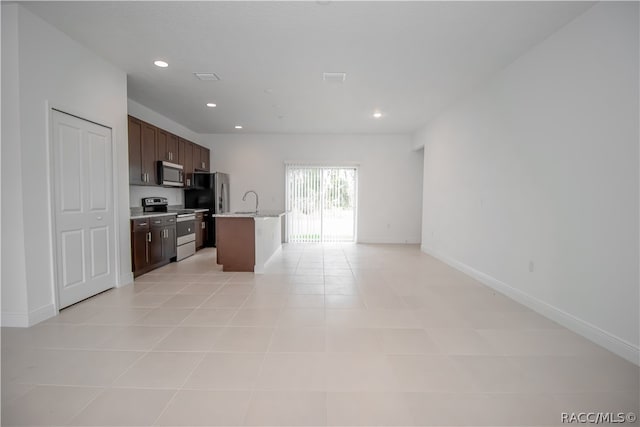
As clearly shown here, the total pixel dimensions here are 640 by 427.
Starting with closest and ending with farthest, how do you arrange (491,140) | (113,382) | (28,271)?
(113,382) < (28,271) < (491,140)

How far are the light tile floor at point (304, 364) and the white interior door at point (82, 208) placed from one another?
0.94 ft

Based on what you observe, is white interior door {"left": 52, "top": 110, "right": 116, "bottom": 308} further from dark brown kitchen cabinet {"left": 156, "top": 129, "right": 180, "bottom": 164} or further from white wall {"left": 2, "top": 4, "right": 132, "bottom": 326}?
dark brown kitchen cabinet {"left": 156, "top": 129, "right": 180, "bottom": 164}

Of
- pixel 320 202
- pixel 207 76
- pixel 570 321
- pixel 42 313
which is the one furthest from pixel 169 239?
pixel 570 321

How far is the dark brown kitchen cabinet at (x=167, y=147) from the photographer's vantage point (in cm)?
518

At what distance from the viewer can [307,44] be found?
3.08 m

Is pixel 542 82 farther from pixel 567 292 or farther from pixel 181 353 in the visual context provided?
pixel 181 353

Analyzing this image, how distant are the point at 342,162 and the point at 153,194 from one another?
4.42m

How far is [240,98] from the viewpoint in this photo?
4.81 meters

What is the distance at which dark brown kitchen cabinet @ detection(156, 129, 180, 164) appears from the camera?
518cm

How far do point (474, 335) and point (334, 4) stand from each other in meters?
3.09

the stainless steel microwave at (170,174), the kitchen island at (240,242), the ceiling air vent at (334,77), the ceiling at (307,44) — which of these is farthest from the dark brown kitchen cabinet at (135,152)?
the ceiling air vent at (334,77)

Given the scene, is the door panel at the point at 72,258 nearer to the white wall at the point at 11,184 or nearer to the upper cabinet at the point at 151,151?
the white wall at the point at 11,184

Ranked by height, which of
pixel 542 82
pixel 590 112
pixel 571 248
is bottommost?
pixel 571 248

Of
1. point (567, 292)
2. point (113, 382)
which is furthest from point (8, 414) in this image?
point (567, 292)
